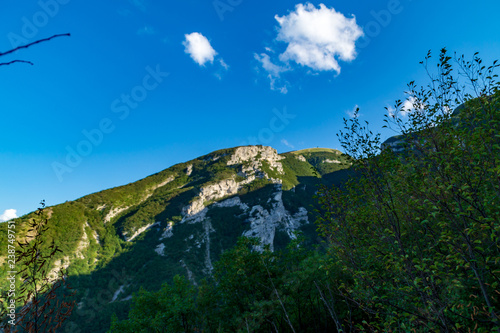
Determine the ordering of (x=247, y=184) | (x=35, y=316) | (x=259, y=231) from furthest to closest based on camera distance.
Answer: (x=247, y=184), (x=259, y=231), (x=35, y=316)

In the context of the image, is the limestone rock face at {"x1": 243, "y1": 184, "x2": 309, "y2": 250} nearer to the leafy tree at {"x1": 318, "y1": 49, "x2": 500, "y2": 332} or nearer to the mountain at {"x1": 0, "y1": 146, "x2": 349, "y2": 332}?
the mountain at {"x1": 0, "y1": 146, "x2": 349, "y2": 332}

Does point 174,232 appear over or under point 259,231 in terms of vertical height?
over

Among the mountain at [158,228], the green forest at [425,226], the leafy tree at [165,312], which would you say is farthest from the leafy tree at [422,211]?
the mountain at [158,228]

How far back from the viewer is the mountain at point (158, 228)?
9869 centimetres

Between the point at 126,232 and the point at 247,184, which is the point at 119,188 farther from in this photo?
the point at 247,184

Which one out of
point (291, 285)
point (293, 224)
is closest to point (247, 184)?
point (293, 224)

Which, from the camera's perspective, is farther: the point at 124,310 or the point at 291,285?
the point at 124,310

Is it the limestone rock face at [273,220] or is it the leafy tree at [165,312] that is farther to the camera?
the limestone rock face at [273,220]

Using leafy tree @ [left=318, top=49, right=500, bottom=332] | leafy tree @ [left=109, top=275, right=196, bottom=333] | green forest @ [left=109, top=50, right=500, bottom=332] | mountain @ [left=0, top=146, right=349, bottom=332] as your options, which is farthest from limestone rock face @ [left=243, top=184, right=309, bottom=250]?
leafy tree @ [left=318, top=49, right=500, bottom=332]

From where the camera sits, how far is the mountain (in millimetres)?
98688

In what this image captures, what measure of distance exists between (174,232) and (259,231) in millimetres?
52358

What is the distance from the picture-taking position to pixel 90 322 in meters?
78.6

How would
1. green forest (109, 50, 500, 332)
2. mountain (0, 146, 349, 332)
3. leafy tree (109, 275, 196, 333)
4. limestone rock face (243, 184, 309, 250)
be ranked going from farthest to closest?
limestone rock face (243, 184, 309, 250) → mountain (0, 146, 349, 332) → leafy tree (109, 275, 196, 333) → green forest (109, 50, 500, 332)

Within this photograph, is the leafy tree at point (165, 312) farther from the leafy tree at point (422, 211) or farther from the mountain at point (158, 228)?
the mountain at point (158, 228)
